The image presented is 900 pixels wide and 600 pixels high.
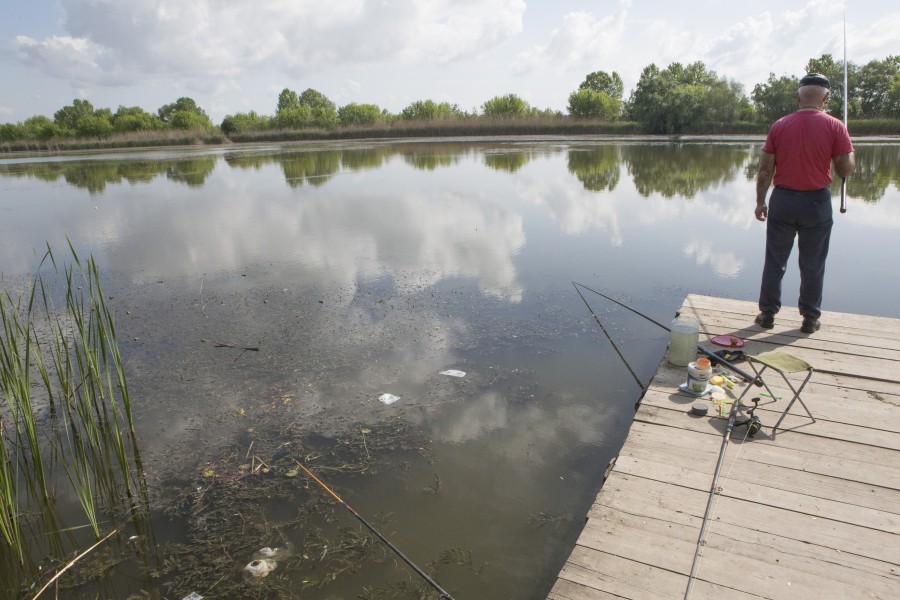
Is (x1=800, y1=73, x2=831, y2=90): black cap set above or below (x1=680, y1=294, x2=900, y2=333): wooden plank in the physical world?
above

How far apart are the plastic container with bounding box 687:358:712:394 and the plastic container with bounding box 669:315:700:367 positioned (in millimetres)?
371

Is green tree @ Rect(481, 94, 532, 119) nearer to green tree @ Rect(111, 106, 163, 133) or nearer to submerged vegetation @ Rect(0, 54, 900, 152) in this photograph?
submerged vegetation @ Rect(0, 54, 900, 152)

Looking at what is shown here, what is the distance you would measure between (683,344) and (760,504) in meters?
1.59

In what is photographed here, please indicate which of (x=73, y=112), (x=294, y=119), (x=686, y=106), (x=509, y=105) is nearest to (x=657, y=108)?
(x=686, y=106)

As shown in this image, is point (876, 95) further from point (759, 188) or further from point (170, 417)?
point (170, 417)

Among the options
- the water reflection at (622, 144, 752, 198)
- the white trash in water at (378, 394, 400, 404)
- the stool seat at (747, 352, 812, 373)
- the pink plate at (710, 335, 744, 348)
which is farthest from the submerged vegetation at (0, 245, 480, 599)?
the water reflection at (622, 144, 752, 198)

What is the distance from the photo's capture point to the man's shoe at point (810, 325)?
4438mm

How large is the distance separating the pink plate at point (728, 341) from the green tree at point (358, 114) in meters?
74.9

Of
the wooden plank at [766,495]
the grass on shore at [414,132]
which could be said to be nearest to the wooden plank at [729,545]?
the wooden plank at [766,495]

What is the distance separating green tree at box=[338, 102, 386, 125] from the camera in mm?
74938

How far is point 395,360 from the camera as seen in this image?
4.97m

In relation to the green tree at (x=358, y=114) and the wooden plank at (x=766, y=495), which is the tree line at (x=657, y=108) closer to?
the green tree at (x=358, y=114)

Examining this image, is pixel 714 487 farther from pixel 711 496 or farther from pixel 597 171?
pixel 597 171

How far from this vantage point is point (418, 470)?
3.51 metres
